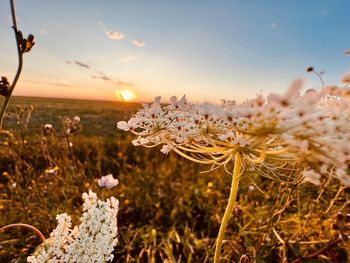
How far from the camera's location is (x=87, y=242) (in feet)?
3.27

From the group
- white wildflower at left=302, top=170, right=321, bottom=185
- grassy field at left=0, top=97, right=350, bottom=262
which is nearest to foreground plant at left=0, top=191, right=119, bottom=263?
white wildflower at left=302, top=170, right=321, bottom=185

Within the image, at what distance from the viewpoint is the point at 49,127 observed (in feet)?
12.2

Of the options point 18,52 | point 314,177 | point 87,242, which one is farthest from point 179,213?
point 314,177

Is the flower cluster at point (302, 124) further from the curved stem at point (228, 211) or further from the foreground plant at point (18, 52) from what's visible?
the foreground plant at point (18, 52)

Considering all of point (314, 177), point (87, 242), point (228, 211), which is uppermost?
point (314, 177)

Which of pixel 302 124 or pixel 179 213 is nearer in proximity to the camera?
pixel 302 124

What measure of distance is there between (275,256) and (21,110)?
9.47 ft

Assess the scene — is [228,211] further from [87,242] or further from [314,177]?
[87,242]

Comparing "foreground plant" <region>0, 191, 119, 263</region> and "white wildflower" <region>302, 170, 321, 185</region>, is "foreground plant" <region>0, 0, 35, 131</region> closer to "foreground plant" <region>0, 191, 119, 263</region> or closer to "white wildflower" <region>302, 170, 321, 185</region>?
"foreground plant" <region>0, 191, 119, 263</region>

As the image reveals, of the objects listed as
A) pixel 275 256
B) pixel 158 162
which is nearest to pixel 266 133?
pixel 275 256

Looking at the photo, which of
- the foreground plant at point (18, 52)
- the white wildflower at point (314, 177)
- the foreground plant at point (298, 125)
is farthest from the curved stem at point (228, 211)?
the foreground plant at point (18, 52)

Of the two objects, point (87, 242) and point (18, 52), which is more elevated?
point (18, 52)

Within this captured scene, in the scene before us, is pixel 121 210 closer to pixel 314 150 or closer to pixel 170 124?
pixel 170 124

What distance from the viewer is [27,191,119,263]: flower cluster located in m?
0.98
